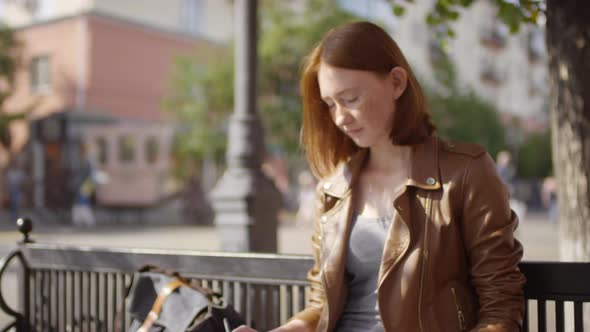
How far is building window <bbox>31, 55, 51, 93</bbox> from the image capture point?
89.0ft

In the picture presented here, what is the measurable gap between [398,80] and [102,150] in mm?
20770

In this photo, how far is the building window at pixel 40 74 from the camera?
27.1m

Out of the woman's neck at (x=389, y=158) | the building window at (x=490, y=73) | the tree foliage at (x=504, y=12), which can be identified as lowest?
the woman's neck at (x=389, y=158)

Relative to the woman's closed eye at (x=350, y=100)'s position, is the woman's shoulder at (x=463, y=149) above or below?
below

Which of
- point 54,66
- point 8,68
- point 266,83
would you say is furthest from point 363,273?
point 54,66

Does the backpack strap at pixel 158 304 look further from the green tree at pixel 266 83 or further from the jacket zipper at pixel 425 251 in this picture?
the green tree at pixel 266 83

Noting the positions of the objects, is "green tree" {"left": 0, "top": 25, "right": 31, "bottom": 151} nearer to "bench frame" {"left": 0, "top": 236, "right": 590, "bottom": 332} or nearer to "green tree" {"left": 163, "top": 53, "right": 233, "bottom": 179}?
"green tree" {"left": 163, "top": 53, "right": 233, "bottom": 179}

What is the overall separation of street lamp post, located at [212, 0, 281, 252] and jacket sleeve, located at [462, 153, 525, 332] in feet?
11.7

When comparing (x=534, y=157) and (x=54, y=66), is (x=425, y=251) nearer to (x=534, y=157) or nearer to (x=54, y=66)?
(x=54, y=66)

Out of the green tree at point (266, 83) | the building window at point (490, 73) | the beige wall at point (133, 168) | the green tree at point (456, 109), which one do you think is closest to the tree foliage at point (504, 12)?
the green tree at point (266, 83)

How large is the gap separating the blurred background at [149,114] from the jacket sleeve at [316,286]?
10115mm

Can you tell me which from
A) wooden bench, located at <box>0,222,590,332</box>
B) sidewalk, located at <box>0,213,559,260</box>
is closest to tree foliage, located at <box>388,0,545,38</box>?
wooden bench, located at <box>0,222,590,332</box>

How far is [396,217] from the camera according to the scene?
197 cm

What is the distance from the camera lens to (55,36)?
26.5m
